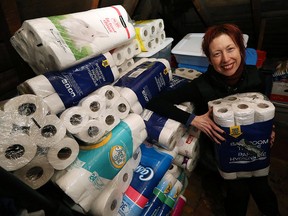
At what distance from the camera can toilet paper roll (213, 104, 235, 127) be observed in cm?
107

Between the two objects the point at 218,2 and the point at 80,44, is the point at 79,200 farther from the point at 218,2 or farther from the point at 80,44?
the point at 218,2

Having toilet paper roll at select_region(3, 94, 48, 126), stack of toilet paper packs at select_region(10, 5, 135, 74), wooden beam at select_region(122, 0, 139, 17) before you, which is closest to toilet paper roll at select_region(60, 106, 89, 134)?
toilet paper roll at select_region(3, 94, 48, 126)

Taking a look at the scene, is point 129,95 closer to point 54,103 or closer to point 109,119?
point 109,119

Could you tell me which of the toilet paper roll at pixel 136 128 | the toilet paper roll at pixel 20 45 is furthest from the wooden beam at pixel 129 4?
the toilet paper roll at pixel 136 128

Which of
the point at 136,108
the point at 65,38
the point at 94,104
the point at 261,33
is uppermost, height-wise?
the point at 65,38

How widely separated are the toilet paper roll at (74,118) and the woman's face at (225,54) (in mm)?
845

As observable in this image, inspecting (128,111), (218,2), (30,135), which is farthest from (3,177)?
(218,2)

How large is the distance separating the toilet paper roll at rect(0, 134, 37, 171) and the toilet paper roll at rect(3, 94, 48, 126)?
0.07m

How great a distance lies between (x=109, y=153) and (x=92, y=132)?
14 cm

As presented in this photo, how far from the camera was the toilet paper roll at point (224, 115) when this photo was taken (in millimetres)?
1069

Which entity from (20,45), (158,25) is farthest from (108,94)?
(158,25)

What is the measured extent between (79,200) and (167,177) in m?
0.73

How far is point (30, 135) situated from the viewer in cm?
80

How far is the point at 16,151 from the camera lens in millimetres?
789
